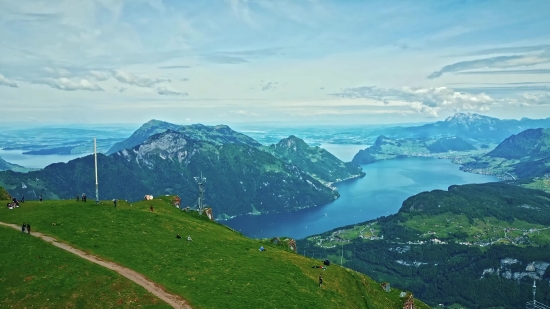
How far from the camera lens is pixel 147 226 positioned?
77000 mm

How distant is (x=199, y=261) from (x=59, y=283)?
20.0m

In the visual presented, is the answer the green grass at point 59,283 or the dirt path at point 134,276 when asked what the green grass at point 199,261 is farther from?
the green grass at point 59,283

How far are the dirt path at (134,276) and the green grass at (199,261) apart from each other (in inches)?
43.2

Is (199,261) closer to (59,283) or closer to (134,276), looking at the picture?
(134,276)

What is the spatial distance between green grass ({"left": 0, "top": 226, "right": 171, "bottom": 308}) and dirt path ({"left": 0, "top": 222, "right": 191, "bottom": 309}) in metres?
1.19

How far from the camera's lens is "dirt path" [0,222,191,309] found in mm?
49850

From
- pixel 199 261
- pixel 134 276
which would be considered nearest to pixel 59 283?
pixel 134 276

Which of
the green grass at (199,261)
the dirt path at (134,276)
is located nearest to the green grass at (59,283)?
the dirt path at (134,276)

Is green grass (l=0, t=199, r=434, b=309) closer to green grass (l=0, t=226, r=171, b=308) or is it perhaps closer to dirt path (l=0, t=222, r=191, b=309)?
dirt path (l=0, t=222, r=191, b=309)

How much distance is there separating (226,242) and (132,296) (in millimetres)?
29813

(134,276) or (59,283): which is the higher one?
(59,283)

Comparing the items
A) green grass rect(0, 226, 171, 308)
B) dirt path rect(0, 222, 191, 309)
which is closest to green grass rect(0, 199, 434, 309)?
dirt path rect(0, 222, 191, 309)

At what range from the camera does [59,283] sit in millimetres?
51500

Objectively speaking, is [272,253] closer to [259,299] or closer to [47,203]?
[259,299]
